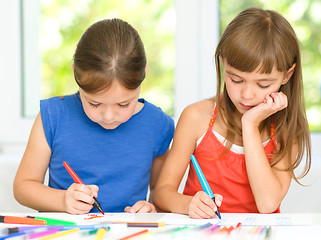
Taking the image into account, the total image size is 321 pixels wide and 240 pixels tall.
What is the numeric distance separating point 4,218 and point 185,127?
0.46 meters

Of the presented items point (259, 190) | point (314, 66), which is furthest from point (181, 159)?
point (314, 66)

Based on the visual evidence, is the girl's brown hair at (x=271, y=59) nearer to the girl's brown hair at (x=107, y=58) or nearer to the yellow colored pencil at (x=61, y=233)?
the girl's brown hair at (x=107, y=58)

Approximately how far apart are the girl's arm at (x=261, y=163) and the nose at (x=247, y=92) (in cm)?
5

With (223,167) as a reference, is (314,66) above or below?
above

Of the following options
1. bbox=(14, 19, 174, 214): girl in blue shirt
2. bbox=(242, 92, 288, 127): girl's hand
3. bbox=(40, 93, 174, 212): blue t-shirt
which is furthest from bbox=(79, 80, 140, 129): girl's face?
bbox=(242, 92, 288, 127): girl's hand

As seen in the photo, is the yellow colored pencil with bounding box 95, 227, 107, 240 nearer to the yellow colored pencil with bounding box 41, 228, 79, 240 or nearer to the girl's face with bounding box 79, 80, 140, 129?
the yellow colored pencil with bounding box 41, 228, 79, 240

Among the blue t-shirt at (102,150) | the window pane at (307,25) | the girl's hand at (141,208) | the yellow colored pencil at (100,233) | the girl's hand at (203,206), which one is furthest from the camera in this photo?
the window pane at (307,25)

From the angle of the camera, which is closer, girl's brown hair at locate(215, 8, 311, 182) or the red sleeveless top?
girl's brown hair at locate(215, 8, 311, 182)

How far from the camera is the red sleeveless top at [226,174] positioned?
1.08 meters

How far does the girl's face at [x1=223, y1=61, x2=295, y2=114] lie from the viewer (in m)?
0.91

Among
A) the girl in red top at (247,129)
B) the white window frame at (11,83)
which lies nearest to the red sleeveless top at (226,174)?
the girl in red top at (247,129)

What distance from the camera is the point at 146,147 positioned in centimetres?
111

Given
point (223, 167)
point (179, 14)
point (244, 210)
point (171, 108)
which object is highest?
point (179, 14)

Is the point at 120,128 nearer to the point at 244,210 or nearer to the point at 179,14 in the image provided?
the point at 244,210
